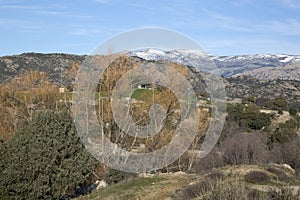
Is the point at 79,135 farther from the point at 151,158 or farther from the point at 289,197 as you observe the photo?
the point at 289,197

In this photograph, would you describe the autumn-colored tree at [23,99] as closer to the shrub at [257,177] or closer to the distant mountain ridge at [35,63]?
the shrub at [257,177]

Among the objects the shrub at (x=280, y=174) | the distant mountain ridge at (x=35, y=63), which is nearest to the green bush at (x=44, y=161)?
the shrub at (x=280, y=174)

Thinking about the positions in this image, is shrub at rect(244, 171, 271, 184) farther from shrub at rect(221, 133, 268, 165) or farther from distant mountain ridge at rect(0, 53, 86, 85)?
distant mountain ridge at rect(0, 53, 86, 85)

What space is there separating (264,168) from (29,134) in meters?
8.61

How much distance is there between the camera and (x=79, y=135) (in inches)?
635

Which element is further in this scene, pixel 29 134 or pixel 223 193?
pixel 29 134

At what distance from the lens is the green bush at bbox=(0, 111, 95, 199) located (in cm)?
1486

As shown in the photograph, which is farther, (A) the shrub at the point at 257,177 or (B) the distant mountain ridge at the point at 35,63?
(B) the distant mountain ridge at the point at 35,63

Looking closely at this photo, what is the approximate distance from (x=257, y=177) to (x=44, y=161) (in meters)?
7.44

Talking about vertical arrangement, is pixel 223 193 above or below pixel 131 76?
below

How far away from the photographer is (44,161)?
14867mm

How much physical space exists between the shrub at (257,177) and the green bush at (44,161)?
20.6 ft

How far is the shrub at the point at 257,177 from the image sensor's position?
1217cm

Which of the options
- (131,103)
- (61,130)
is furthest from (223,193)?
(131,103)
